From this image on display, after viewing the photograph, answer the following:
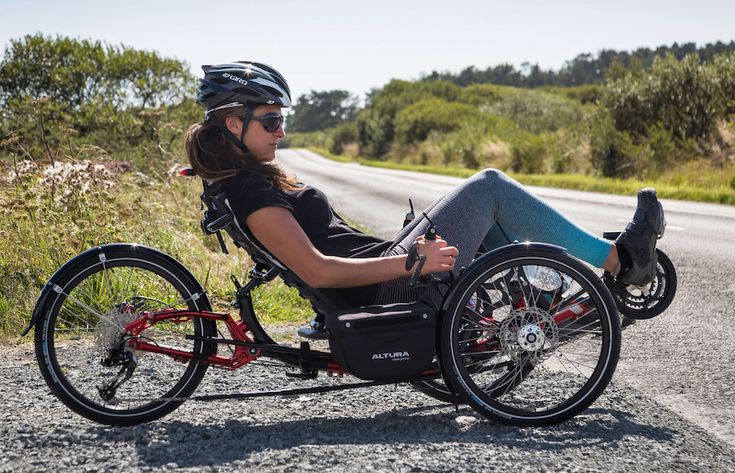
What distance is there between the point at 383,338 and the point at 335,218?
63cm

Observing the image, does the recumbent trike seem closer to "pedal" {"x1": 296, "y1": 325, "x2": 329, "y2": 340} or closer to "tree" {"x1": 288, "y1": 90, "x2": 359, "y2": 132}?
"pedal" {"x1": 296, "y1": 325, "x2": 329, "y2": 340}

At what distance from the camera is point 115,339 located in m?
3.54

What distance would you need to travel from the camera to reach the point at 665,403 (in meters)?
3.92

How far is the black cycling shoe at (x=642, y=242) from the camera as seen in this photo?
149 inches

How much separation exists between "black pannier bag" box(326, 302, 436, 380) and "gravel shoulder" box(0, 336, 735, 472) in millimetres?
252

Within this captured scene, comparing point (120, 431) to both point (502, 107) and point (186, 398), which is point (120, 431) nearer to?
point (186, 398)

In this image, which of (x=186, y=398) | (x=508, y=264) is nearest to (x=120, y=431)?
(x=186, y=398)

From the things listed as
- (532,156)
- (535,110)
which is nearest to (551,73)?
(535,110)

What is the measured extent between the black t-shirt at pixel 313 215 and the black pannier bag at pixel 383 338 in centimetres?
19

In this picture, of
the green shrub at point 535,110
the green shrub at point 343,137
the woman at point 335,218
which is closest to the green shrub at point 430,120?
the green shrub at point 535,110

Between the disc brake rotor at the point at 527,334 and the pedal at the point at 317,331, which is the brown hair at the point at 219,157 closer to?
the pedal at the point at 317,331

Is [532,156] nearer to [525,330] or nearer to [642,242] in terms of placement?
[642,242]

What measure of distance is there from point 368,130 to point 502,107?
36.4 ft

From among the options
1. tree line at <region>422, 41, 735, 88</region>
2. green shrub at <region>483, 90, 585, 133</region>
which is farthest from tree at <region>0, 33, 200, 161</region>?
tree line at <region>422, 41, 735, 88</region>
